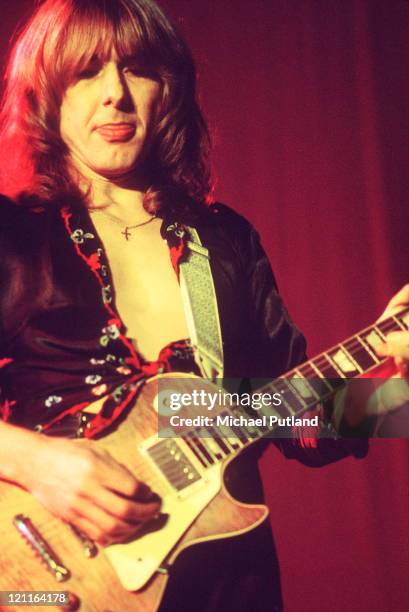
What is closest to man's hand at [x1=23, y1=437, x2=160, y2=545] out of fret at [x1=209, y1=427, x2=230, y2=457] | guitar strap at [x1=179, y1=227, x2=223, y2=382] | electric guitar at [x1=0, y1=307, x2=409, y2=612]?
electric guitar at [x1=0, y1=307, x2=409, y2=612]

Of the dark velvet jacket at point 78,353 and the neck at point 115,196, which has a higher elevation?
the neck at point 115,196

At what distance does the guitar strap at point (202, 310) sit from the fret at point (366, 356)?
252 millimetres

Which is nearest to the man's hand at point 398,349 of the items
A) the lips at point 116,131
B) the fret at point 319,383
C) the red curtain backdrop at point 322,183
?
the fret at point 319,383

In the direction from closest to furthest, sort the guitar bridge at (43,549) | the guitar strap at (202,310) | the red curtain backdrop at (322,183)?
the guitar bridge at (43,549) → the guitar strap at (202,310) → the red curtain backdrop at (322,183)

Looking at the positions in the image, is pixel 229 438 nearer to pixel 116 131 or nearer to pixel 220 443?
pixel 220 443

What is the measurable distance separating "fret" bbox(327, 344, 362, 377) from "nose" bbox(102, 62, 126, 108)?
60 cm

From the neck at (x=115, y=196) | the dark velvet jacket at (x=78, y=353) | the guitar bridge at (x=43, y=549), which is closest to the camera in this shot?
the guitar bridge at (x=43, y=549)

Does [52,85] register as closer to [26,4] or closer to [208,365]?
[26,4]

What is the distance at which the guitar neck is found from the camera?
95 centimetres

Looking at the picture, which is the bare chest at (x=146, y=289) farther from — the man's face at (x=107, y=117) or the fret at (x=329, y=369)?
the fret at (x=329, y=369)

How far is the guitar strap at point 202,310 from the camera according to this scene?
1.01 m

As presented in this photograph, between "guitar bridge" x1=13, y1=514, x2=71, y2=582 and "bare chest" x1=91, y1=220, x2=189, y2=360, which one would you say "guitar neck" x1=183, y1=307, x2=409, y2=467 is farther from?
"guitar bridge" x1=13, y1=514, x2=71, y2=582

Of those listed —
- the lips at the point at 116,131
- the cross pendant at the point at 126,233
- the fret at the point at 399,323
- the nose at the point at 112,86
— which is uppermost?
the nose at the point at 112,86

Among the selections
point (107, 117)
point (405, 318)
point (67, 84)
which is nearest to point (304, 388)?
point (405, 318)
